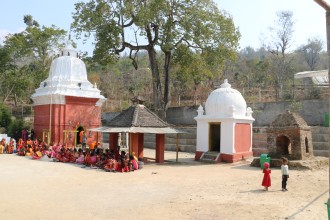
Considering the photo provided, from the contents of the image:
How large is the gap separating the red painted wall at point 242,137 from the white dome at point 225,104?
70cm

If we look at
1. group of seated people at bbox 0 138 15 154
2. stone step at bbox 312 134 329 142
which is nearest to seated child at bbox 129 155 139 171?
group of seated people at bbox 0 138 15 154

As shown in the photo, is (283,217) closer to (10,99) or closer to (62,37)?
(62,37)

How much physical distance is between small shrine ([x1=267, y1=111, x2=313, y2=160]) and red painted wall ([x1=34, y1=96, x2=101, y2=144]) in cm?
1255

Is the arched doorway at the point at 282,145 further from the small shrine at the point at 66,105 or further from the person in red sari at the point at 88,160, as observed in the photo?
the small shrine at the point at 66,105

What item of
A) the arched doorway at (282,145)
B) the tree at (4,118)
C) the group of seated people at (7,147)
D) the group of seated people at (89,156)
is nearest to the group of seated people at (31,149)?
the group of seated people at (89,156)

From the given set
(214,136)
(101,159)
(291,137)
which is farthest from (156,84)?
(291,137)

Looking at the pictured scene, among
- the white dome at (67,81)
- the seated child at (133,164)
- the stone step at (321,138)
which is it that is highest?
the white dome at (67,81)

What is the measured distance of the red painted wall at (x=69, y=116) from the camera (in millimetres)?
21484

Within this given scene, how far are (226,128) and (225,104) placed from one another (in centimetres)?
127

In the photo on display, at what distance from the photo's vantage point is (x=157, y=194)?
9.29 metres

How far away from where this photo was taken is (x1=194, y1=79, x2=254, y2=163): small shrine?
654 inches

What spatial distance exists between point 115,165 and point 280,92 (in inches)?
814

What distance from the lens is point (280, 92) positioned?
2948 cm

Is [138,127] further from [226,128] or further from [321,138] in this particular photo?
[321,138]
